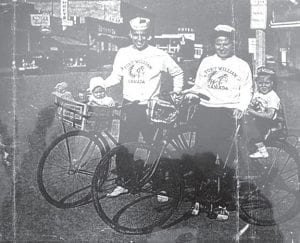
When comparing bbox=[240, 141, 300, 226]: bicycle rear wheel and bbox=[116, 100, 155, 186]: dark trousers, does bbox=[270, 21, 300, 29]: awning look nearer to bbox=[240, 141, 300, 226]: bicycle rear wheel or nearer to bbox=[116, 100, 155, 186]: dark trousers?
bbox=[240, 141, 300, 226]: bicycle rear wheel

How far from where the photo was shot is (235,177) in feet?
10.3

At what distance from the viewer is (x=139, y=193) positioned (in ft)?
10.2

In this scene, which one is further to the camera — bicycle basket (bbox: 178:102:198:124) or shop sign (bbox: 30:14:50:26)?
shop sign (bbox: 30:14:50:26)

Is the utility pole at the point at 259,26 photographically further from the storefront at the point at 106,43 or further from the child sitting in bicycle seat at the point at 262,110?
the storefront at the point at 106,43

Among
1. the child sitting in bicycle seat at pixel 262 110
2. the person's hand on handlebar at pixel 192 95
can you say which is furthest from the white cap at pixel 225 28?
the person's hand on handlebar at pixel 192 95

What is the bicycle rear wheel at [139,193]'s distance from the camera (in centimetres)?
297

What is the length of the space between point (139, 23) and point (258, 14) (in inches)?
39.6

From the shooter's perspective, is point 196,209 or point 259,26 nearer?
point 196,209

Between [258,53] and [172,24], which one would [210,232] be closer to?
[258,53]

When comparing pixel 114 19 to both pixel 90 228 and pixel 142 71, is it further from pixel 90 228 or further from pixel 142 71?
pixel 90 228

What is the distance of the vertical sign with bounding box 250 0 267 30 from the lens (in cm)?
314

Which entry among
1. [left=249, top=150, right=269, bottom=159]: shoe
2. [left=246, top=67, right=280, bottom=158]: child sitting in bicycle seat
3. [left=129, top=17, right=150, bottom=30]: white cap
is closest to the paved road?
[left=249, top=150, right=269, bottom=159]: shoe

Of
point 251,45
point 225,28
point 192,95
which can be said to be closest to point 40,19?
point 192,95

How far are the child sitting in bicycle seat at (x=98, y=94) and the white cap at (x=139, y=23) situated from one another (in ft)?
1.67
